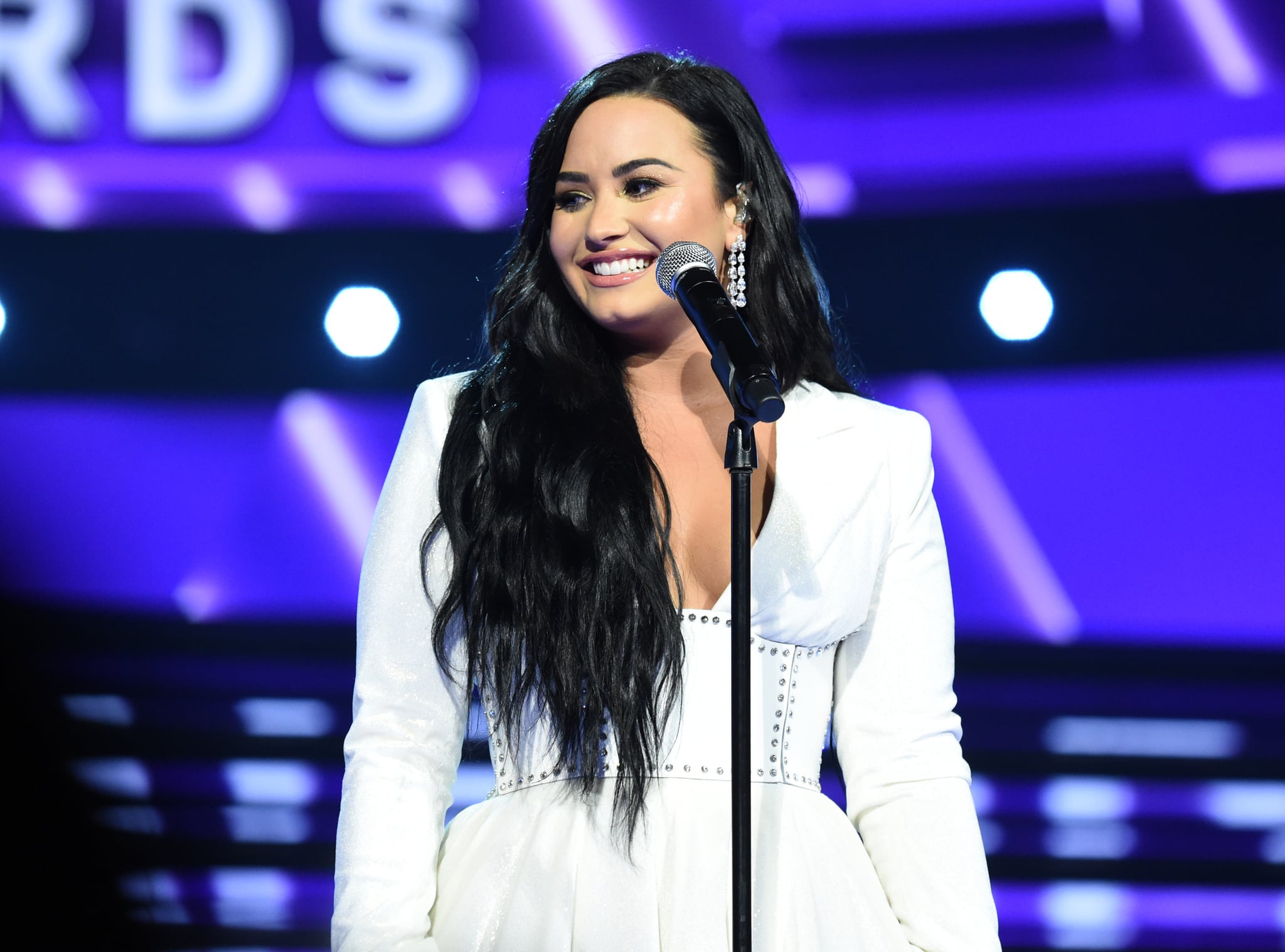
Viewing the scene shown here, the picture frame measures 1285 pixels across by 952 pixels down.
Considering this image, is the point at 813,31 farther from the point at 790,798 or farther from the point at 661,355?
the point at 790,798

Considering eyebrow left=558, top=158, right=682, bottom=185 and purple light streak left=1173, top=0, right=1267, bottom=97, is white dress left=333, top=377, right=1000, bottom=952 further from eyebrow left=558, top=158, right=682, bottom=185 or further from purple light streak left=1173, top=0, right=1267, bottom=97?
purple light streak left=1173, top=0, right=1267, bottom=97

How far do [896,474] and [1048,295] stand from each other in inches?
50.1

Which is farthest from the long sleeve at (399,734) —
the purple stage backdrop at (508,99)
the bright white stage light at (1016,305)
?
the bright white stage light at (1016,305)

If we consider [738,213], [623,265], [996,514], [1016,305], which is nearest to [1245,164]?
[1016,305]

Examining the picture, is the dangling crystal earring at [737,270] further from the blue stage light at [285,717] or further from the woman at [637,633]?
the blue stage light at [285,717]

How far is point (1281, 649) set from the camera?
2.80 metres

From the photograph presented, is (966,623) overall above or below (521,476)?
above

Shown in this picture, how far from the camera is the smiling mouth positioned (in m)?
1.73

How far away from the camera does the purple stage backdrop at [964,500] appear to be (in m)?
2.83

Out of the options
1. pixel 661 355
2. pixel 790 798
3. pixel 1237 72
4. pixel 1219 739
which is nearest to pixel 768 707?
pixel 790 798

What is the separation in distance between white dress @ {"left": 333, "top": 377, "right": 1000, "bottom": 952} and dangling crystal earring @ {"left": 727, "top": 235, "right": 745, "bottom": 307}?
0.22 m

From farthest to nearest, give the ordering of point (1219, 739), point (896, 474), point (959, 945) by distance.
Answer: point (1219, 739), point (896, 474), point (959, 945)

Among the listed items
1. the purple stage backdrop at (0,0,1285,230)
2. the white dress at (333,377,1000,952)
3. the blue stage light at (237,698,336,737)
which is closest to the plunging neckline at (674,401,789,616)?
the white dress at (333,377,1000,952)

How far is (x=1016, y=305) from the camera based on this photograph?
2.90 metres
